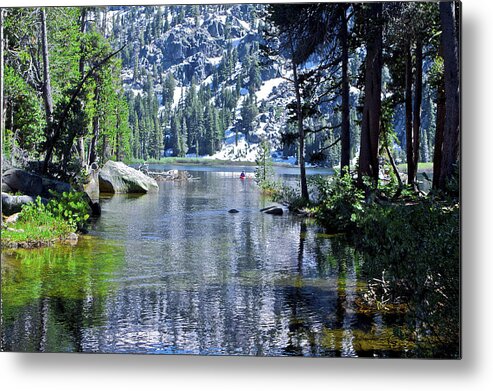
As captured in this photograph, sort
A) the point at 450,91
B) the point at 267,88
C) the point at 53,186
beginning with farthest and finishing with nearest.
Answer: the point at 53,186
the point at 267,88
the point at 450,91

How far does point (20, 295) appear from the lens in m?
5.66

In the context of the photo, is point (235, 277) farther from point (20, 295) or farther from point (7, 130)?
point (7, 130)

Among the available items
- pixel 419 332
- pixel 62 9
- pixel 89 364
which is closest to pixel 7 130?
pixel 62 9

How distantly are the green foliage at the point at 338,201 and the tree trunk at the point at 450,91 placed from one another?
29.2 inches

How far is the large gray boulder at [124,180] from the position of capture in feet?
19.7

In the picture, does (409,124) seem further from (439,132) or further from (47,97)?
(47,97)

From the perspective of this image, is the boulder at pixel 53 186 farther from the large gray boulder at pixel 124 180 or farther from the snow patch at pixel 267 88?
the snow patch at pixel 267 88

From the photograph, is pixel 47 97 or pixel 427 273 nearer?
pixel 427 273

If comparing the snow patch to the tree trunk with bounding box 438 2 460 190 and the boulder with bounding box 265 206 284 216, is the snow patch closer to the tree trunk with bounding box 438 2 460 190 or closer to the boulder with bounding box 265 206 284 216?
the boulder with bounding box 265 206 284 216

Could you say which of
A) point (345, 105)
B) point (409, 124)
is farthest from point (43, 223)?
point (409, 124)

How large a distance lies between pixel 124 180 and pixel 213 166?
0.76 metres

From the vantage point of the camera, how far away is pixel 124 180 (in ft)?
19.9

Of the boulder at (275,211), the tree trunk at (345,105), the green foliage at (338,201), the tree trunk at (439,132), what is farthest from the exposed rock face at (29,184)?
the tree trunk at (439,132)

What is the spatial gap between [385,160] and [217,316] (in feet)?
5.97
